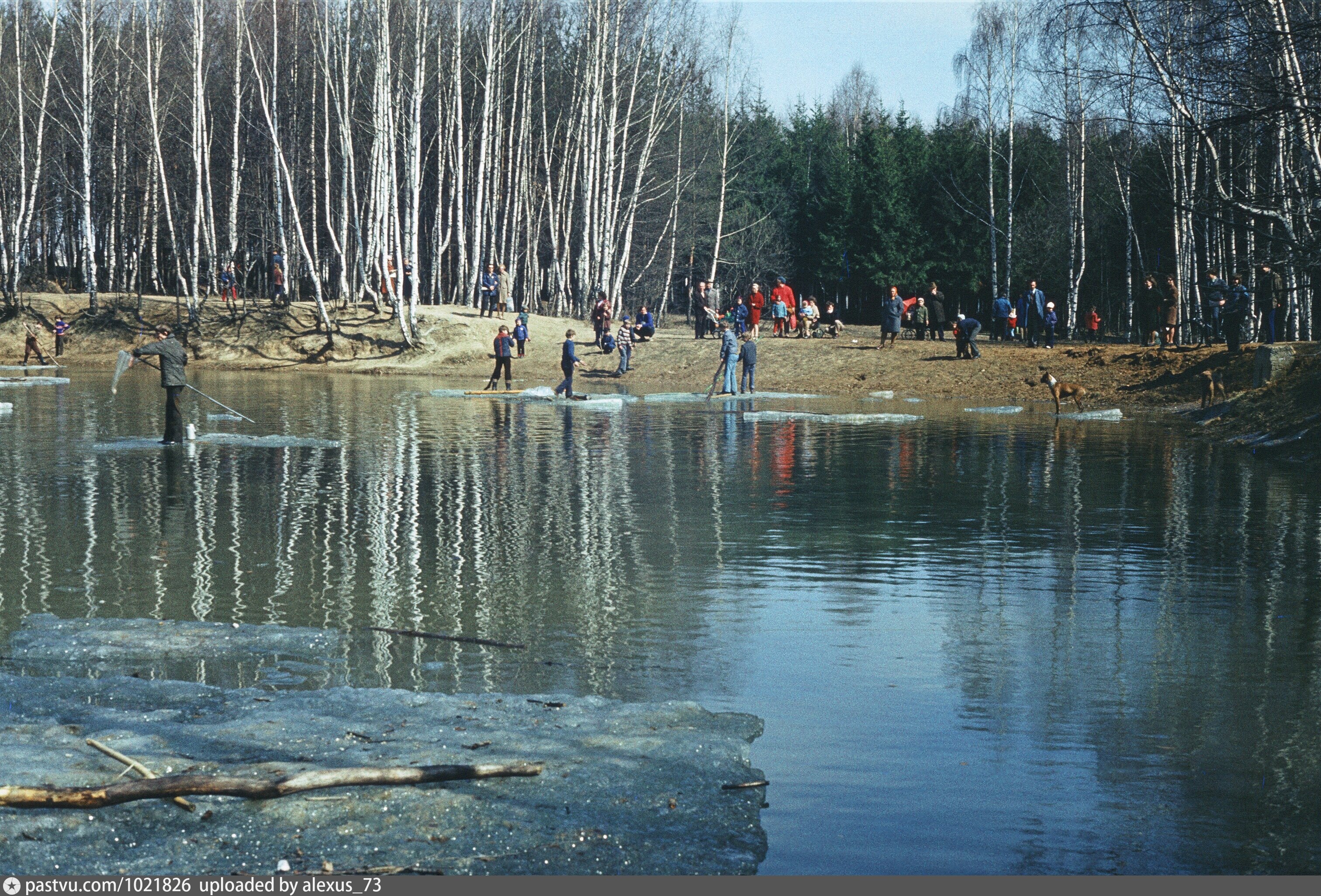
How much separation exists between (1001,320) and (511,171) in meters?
20.1

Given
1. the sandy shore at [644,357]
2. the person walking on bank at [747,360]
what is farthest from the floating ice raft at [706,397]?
the sandy shore at [644,357]

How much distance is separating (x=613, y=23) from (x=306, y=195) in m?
22.7

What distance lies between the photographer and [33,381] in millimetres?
35656

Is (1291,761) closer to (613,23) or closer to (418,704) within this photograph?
(418,704)

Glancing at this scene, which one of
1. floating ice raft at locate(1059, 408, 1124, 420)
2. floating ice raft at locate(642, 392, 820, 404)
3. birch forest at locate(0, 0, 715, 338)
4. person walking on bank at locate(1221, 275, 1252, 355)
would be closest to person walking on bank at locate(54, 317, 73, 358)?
birch forest at locate(0, 0, 715, 338)

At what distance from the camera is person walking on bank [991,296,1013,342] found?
4569 cm

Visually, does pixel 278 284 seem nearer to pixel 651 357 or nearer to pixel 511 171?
pixel 511 171

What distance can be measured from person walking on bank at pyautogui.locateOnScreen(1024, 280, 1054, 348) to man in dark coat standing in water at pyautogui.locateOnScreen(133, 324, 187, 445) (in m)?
27.3

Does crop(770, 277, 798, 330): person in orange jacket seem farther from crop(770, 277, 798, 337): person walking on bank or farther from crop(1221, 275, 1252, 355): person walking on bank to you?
Result: crop(1221, 275, 1252, 355): person walking on bank

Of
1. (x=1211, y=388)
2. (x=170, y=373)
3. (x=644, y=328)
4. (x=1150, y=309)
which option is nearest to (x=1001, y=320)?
(x=1150, y=309)

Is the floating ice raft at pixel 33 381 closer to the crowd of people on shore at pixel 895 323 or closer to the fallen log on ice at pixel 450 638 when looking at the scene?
the crowd of people on shore at pixel 895 323

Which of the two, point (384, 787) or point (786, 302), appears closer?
point (384, 787)

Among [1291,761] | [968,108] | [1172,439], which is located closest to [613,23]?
[1172,439]

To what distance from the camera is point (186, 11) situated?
58.2 m
